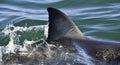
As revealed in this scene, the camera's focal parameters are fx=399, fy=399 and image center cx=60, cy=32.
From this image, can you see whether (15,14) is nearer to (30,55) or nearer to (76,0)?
(76,0)

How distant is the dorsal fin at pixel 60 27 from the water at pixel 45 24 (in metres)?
0.23

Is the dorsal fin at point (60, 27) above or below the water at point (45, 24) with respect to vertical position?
above

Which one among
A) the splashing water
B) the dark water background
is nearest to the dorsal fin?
the splashing water

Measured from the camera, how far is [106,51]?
574 centimetres

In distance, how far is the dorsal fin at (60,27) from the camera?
242 inches

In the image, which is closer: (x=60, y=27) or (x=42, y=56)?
(x=42, y=56)

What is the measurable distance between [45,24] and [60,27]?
2823 millimetres

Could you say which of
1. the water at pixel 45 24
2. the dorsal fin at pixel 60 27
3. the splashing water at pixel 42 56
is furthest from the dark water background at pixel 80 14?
the dorsal fin at pixel 60 27

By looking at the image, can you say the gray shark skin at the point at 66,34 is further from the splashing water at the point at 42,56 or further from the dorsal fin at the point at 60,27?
the splashing water at the point at 42,56

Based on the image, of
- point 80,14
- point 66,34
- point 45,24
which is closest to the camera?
point 66,34

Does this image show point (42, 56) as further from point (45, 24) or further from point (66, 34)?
point (45, 24)

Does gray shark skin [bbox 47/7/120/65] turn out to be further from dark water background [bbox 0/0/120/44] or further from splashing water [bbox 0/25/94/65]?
dark water background [bbox 0/0/120/44]

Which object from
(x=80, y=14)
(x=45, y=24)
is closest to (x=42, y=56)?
(x=45, y=24)

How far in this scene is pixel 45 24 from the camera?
9000mm
